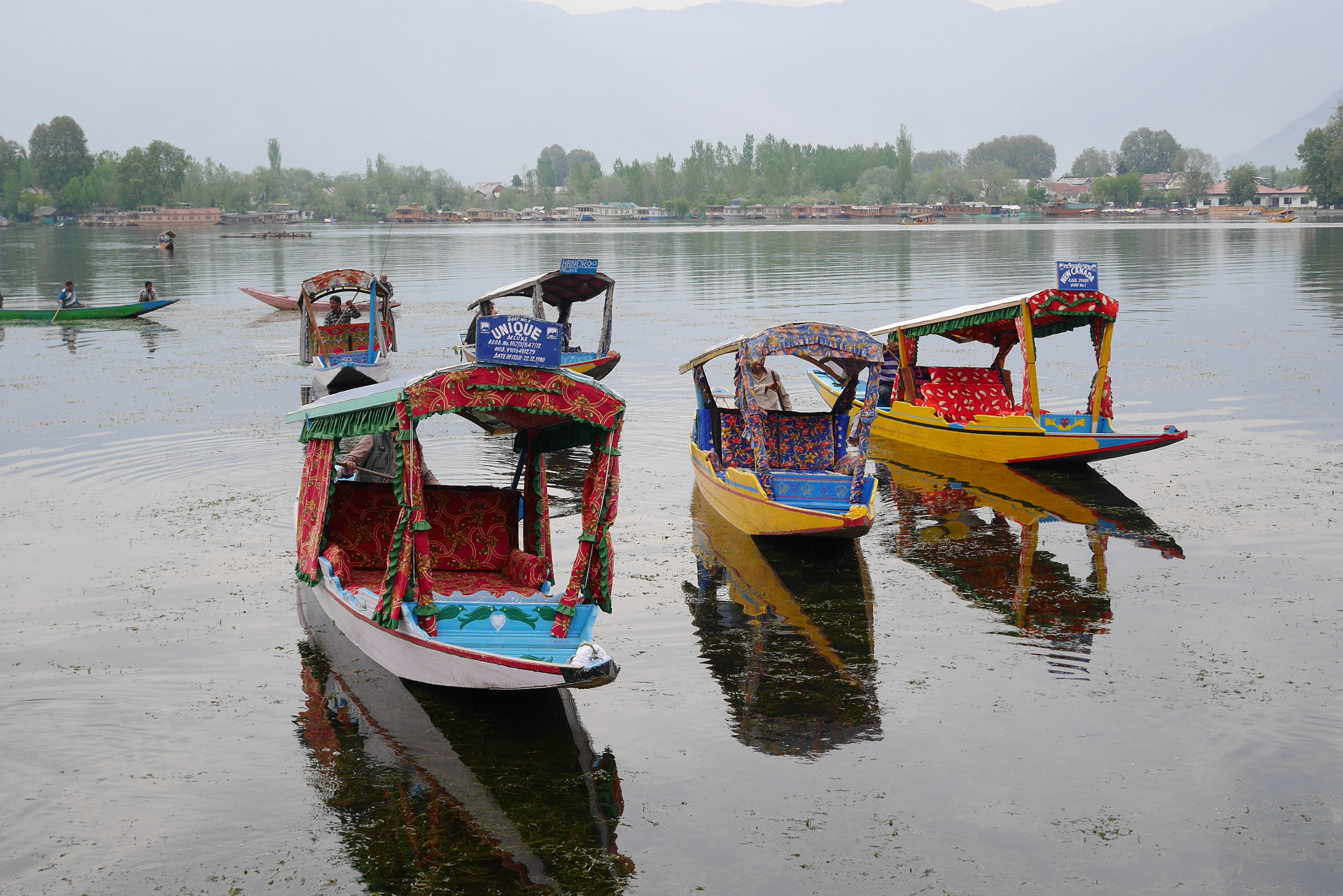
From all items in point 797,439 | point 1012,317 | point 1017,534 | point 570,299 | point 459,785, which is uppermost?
point 570,299

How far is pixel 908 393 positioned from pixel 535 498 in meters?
10.8

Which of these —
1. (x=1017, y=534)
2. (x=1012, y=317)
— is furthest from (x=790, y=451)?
(x=1012, y=317)

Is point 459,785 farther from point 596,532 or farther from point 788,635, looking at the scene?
point 788,635

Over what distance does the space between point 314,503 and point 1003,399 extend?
13564mm

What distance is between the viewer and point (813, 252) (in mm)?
77875

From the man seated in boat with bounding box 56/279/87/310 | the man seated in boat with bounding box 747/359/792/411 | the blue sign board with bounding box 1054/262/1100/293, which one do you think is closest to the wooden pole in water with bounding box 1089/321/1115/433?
the blue sign board with bounding box 1054/262/1100/293

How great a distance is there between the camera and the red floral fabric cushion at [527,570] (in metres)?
10.7

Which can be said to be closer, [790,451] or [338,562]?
[338,562]

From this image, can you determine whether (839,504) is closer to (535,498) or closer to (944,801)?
(535,498)

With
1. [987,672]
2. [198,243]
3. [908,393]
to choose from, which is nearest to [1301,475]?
[908,393]

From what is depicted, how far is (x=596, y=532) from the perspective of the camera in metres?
9.90

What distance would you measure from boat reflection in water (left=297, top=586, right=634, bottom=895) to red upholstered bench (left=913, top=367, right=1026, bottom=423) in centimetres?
1213

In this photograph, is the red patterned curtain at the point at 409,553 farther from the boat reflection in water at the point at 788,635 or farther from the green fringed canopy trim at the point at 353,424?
the boat reflection in water at the point at 788,635

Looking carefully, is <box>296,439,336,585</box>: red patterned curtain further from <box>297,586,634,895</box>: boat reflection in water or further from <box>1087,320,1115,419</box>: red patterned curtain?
<box>1087,320,1115,419</box>: red patterned curtain
